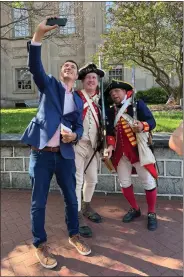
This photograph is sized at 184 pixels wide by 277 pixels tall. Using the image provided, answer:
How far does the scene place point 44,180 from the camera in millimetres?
2924

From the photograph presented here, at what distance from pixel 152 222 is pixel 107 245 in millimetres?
707

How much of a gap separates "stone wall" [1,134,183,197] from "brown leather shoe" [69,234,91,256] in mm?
1697

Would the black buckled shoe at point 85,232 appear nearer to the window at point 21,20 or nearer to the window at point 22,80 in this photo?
the window at point 21,20

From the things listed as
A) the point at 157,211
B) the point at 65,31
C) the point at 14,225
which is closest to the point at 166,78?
the point at 65,31

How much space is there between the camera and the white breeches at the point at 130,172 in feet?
12.5

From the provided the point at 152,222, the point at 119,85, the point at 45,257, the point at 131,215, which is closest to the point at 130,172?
the point at 131,215

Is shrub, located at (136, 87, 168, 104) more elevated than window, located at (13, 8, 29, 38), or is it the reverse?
window, located at (13, 8, 29, 38)

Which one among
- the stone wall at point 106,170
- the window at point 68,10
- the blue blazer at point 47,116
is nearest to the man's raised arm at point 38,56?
the blue blazer at point 47,116

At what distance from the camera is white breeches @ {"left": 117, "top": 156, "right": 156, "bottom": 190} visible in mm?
3799

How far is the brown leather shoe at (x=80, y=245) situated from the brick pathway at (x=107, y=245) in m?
0.05

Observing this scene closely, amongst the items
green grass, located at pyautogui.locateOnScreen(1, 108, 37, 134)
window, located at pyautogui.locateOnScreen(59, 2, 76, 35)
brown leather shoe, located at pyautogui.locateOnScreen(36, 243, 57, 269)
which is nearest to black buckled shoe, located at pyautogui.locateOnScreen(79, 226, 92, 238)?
brown leather shoe, located at pyautogui.locateOnScreen(36, 243, 57, 269)

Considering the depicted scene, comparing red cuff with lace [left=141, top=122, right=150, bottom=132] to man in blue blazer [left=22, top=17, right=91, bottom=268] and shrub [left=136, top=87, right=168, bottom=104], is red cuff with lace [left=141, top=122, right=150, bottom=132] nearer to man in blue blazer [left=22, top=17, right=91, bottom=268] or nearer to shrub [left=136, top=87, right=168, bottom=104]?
man in blue blazer [left=22, top=17, right=91, bottom=268]

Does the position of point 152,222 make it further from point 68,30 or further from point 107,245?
point 68,30

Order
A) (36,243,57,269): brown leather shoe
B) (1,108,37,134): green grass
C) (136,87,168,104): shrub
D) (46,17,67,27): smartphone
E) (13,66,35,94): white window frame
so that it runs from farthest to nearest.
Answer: (13,66,35,94): white window frame
(136,87,168,104): shrub
(1,108,37,134): green grass
(36,243,57,269): brown leather shoe
(46,17,67,27): smartphone
